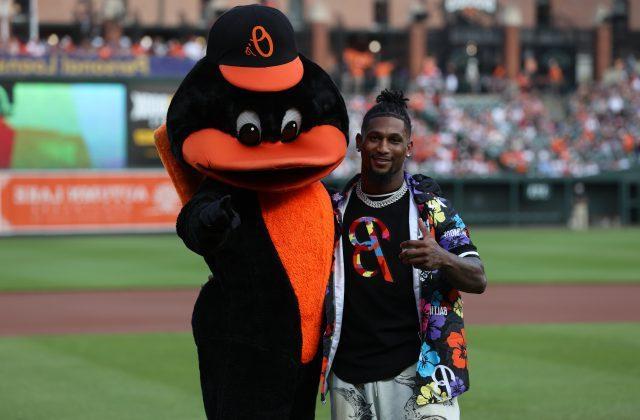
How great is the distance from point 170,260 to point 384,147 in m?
16.3

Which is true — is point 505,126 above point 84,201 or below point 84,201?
above

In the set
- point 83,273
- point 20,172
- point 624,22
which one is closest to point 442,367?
point 83,273

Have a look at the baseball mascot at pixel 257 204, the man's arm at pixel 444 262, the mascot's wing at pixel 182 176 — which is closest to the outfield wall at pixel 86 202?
the mascot's wing at pixel 182 176

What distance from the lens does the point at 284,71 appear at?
447 centimetres

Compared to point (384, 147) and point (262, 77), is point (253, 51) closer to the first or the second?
point (262, 77)

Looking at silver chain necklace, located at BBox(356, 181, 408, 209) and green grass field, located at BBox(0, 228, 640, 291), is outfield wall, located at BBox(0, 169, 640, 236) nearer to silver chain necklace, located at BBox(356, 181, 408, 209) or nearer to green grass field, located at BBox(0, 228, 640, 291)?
green grass field, located at BBox(0, 228, 640, 291)

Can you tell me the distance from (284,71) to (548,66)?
49.3 m

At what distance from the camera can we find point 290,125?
4414mm

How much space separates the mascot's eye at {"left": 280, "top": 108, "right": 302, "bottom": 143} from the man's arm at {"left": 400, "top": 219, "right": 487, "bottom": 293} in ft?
1.99

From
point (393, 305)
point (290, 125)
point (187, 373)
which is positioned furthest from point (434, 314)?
point (187, 373)

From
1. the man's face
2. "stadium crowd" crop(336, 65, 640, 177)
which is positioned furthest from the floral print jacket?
"stadium crowd" crop(336, 65, 640, 177)

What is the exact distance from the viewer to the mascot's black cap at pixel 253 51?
4.41m

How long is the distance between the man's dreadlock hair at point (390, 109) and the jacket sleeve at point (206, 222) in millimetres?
705

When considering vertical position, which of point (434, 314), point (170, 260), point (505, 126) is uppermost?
point (434, 314)
